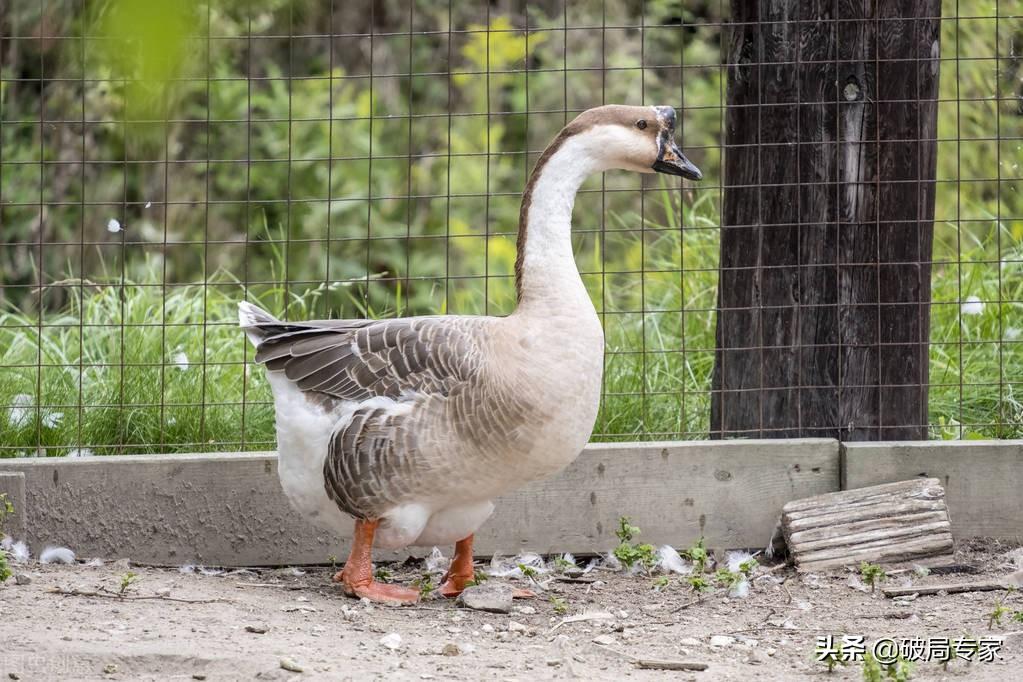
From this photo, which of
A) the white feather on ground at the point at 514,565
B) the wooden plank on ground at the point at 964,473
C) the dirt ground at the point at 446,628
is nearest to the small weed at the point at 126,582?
the dirt ground at the point at 446,628

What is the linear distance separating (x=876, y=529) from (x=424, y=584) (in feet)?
5.46

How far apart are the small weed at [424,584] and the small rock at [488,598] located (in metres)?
0.13

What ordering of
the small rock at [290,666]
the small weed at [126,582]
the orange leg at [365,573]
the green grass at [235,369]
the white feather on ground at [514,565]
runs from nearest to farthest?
the small rock at [290,666]
the small weed at [126,582]
the orange leg at [365,573]
the white feather on ground at [514,565]
the green grass at [235,369]

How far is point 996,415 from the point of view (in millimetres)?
5527

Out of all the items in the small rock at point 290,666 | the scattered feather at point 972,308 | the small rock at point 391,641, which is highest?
the scattered feather at point 972,308

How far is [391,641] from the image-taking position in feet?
12.5

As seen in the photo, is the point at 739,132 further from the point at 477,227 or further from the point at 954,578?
the point at 477,227

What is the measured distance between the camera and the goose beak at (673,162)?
14.1 feet

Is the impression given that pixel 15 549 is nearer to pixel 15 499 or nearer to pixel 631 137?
pixel 15 499

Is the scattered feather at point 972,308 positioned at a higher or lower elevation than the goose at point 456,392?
higher

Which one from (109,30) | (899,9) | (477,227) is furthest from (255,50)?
(109,30)

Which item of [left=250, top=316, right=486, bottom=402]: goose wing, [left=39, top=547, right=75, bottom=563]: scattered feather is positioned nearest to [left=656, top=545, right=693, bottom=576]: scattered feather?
[left=250, top=316, right=486, bottom=402]: goose wing

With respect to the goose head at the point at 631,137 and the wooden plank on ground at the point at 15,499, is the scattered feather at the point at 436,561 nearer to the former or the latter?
the wooden plank on ground at the point at 15,499

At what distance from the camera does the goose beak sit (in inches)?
169
